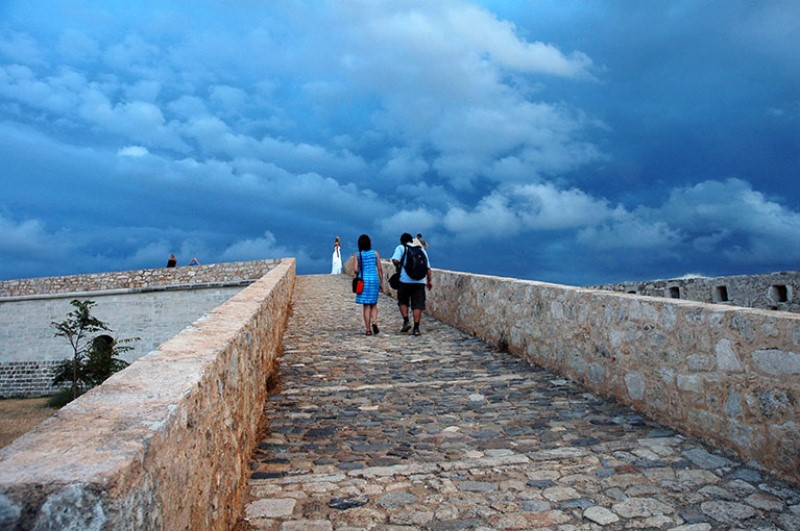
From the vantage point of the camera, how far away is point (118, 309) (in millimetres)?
25406

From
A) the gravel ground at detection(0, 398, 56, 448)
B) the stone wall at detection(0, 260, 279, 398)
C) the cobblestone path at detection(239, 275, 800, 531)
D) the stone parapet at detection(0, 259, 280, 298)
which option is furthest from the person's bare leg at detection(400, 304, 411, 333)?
the stone wall at detection(0, 260, 279, 398)

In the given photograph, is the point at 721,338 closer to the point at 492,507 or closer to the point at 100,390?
the point at 492,507

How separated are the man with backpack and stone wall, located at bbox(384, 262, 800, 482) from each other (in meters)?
2.75

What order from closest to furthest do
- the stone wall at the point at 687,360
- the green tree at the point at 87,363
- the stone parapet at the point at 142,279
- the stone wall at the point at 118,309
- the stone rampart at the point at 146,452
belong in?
the stone rampart at the point at 146,452 → the stone wall at the point at 687,360 → the green tree at the point at 87,363 → the stone wall at the point at 118,309 → the stone parapet at the point at 142,279

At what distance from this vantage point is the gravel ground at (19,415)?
61.9ft

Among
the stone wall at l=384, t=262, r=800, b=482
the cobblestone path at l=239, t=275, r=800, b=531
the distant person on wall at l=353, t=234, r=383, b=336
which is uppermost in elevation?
the distant person on wall at l=353, t=234, r=383, b=336

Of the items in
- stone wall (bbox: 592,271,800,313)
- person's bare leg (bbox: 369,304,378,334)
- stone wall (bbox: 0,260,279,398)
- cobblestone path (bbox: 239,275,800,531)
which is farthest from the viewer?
stone wall (bbox: 0,260,279,398)

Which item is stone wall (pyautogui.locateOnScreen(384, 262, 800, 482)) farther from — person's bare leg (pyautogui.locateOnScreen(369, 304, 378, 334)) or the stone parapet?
the stone parapet

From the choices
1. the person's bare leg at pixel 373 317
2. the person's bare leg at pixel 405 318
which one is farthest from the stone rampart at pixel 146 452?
the person's bare leg at pixel 405 318

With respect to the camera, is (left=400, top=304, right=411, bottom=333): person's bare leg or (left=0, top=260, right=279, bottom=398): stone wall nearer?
(left=400, top=304, right=411, bottom=333): person's bare leg

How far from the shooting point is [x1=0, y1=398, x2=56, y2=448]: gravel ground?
1886 centimetres

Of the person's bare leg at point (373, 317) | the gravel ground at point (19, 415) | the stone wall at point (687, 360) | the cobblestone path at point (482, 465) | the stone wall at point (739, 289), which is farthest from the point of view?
the gravel ground at point (19, 415)

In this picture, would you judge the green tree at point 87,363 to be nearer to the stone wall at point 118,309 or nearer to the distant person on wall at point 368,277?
A: the stone wall at point 118,309

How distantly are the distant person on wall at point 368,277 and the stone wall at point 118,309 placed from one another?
16.1m
